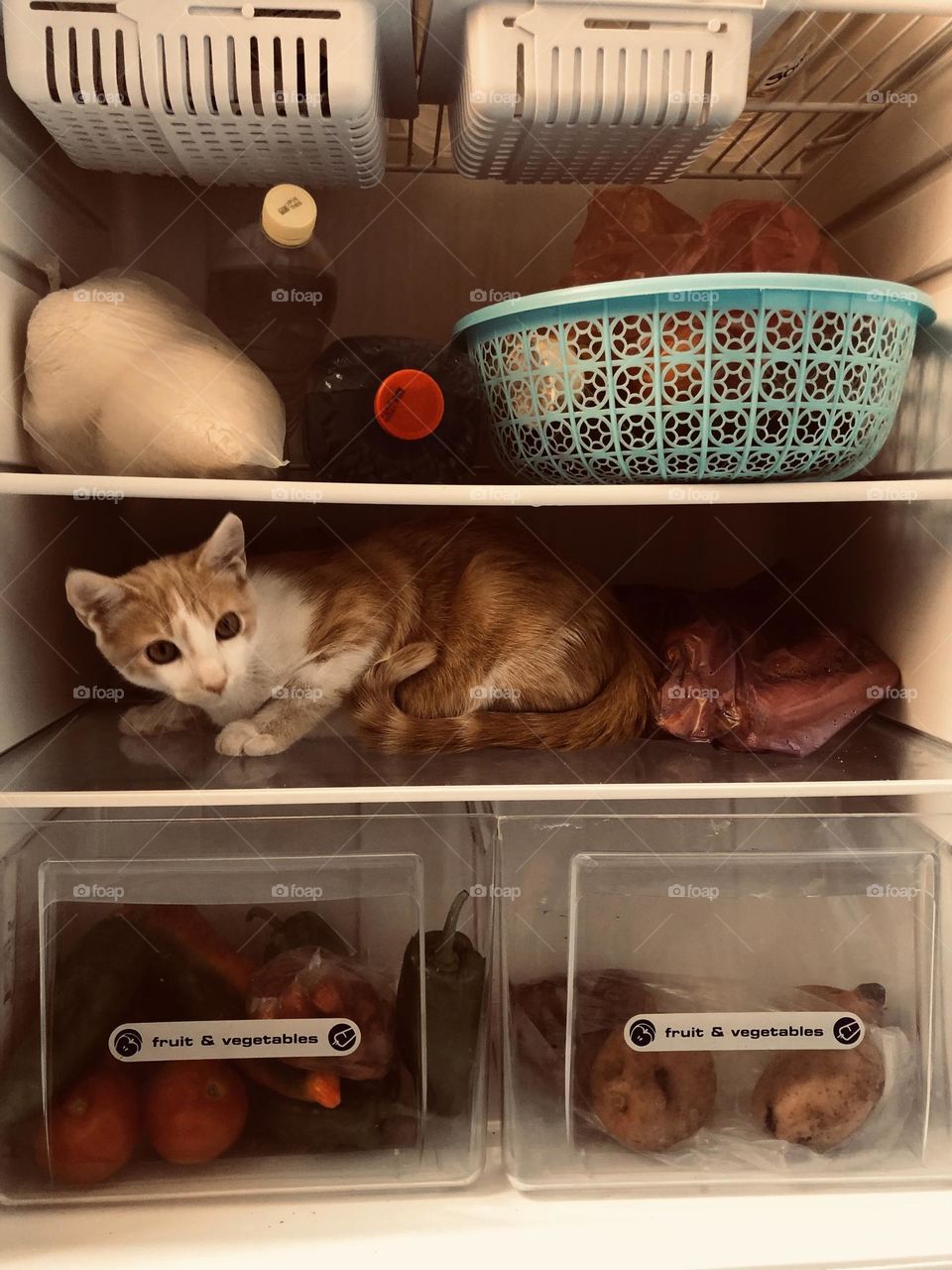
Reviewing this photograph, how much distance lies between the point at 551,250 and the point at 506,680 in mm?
635

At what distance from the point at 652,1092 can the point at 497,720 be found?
41 cm

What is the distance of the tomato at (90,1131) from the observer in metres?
0.85

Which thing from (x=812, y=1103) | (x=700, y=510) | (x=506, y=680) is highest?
(x=700, y=510)

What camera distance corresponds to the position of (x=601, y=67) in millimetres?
796

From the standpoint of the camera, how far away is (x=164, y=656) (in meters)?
0.91

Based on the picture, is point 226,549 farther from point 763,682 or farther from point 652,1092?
point 652,1092

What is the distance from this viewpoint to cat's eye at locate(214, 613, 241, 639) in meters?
0.93

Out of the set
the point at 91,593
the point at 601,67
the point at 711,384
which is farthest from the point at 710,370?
the point at 91,593

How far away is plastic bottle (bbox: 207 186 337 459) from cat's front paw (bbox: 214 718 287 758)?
0.34 m

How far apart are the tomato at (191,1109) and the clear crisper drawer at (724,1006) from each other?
0.29 meters

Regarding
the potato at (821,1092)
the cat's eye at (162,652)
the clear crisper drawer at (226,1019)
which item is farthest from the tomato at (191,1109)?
the potato at (821,1092)

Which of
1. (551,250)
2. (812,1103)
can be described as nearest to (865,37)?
(551,250)

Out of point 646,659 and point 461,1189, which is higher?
point 646,659

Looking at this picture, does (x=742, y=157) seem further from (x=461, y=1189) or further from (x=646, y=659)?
(x=461, y=1189)
